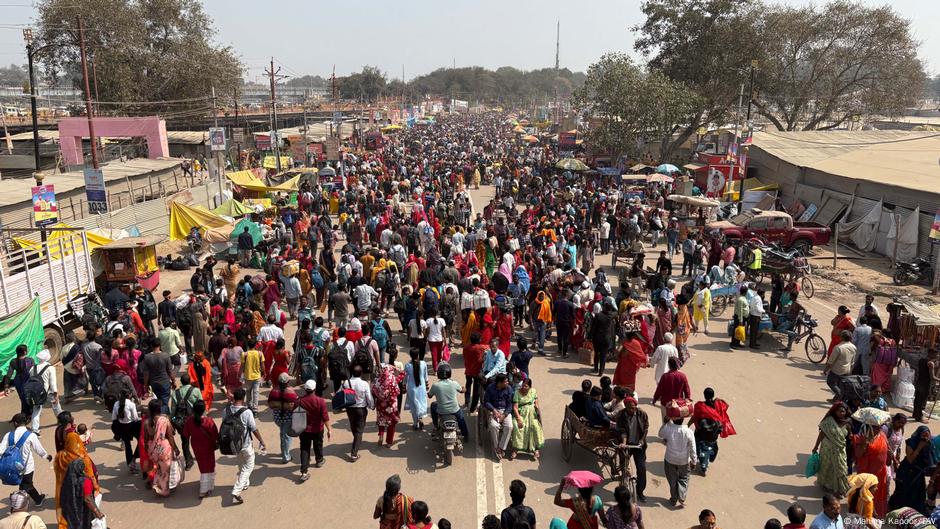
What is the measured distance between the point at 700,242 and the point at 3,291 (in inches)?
598

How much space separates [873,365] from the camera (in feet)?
30.9

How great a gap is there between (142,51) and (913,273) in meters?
48.6

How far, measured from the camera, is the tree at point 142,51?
43188 mm

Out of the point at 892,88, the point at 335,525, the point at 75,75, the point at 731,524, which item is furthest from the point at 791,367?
the point at 75,75

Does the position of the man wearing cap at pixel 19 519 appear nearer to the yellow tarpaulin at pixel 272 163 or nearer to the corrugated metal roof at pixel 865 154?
the corrugated metal roof at pixel 865 154

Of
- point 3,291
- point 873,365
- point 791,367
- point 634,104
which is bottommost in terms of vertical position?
point 791,367

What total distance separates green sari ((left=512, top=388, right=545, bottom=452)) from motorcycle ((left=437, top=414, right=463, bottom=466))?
0.74m

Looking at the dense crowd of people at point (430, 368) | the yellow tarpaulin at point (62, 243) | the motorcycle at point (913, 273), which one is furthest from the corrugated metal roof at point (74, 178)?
the motorcycle at point (913, 273)

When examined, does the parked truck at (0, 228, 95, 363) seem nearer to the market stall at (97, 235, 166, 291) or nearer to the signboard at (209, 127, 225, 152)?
the market stall at (97, 235, 166, 291)

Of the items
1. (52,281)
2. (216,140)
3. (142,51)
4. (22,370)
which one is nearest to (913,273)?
(22,370)

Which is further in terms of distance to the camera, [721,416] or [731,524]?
[721,416]

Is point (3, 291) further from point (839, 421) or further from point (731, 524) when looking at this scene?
point (839, 421)

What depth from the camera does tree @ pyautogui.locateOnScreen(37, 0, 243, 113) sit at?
4319cm

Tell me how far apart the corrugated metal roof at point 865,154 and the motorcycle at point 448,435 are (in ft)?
58.8
